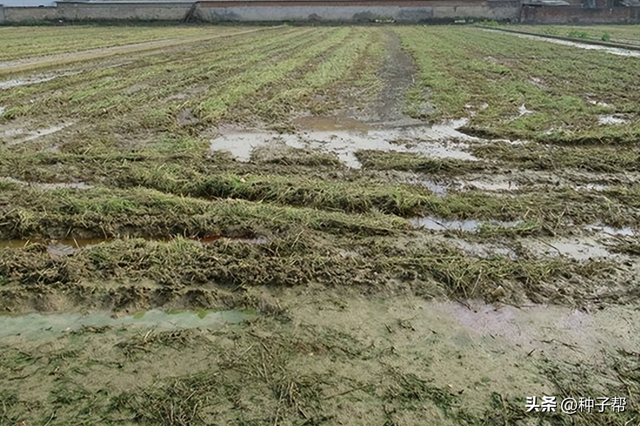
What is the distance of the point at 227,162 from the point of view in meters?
6.57

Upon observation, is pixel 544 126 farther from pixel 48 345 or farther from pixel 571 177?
pixel 48 345

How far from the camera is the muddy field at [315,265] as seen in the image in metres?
2.79

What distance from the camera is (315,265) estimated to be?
406 cm

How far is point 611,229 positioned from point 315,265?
3.02 metres

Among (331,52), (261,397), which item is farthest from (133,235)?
(331,52)

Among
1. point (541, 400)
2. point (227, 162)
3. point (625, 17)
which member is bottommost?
point (541, 400)

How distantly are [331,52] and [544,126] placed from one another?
1288 centimetres

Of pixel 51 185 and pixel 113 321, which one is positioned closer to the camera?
pixel 113 321

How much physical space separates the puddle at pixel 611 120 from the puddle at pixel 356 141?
2629 millimetres

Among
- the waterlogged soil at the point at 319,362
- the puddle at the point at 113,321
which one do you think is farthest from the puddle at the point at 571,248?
the puddle at the point at 113,321

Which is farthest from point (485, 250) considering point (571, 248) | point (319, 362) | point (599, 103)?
point (599, 103)

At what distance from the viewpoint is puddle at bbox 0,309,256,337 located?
333 cm

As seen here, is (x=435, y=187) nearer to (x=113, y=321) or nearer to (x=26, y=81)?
(x=113, y=321)

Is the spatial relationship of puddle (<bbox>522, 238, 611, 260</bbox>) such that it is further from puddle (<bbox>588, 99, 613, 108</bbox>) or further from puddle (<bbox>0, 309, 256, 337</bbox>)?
puddle (<bbox>588, 99, 613, 108</bbox>)
